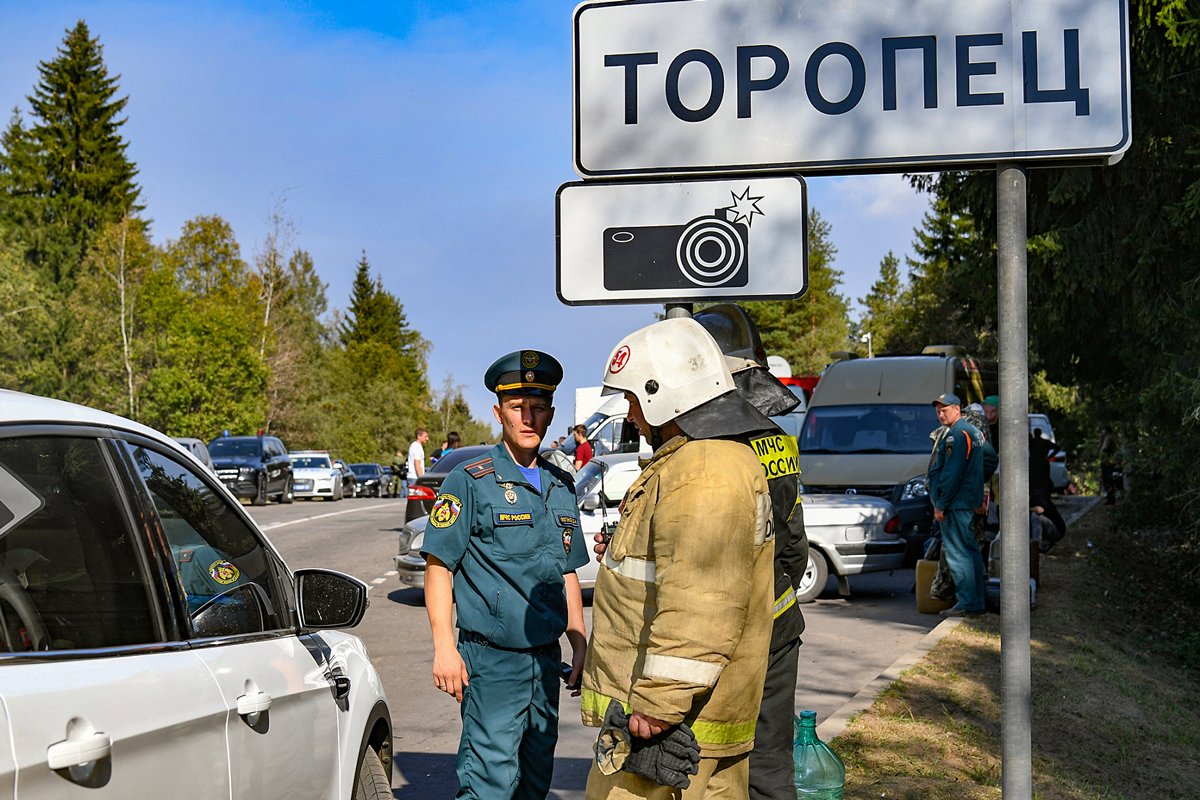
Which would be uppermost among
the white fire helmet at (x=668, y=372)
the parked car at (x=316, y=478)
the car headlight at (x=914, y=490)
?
the white fire helmet at (x=668, y=372)

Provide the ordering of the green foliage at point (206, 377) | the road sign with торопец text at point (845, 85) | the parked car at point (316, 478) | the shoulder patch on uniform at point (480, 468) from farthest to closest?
1. the green foliage at point (206, 377)
2. the parked car at point (316, 478)
3. the shoulder patch on uniform at point (480, 468)
4. the road sign with торопец text at point (845, 85)

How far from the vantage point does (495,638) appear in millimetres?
4305

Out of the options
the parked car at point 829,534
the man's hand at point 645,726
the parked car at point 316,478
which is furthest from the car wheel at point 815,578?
the parked car at point 316,478

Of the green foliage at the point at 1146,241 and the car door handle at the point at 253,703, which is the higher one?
the green foliage at the point at 1146,241

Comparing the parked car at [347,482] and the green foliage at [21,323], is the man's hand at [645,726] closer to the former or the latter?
the parked car at [347,482]

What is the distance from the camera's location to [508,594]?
4363 millimetres

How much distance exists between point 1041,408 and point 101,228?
155 ft

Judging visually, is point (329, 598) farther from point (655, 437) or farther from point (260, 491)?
point (260, 491)

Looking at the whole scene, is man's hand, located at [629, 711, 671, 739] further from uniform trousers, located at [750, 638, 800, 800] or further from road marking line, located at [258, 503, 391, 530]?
road marking line, located at [258, 503, 391, 530]

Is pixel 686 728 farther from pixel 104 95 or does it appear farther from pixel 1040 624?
pixel 104 95

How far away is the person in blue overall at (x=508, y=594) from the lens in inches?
168

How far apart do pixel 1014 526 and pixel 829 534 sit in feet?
31.9

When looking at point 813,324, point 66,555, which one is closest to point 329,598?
point 66,555

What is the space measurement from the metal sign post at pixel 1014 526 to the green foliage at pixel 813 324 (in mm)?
80376
